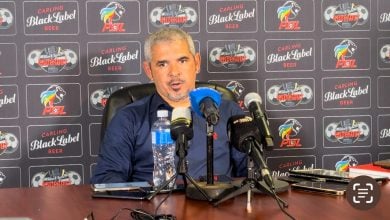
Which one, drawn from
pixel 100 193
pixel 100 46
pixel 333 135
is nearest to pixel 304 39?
pixel 333 135

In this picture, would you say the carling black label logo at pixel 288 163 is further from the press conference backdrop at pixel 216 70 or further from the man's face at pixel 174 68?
the man's face at pixel 174 68

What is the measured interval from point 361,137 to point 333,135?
0.19m

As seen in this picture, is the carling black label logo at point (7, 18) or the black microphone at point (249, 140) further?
the carling black label logo at point (7, 18)

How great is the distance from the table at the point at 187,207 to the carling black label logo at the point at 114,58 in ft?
5.05

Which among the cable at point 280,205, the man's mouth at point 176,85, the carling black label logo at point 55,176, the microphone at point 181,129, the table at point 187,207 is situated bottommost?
the carling black label logo at point 55,176

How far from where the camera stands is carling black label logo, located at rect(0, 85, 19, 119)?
3.23m

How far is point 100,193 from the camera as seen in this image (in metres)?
1.81

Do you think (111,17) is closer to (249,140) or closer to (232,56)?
(232,56)

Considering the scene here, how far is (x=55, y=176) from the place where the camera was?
10.9 ft

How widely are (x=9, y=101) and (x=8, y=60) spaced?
23 cm

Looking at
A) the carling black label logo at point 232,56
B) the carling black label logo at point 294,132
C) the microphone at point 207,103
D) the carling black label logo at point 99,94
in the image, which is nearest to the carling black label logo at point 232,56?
the carling black label logo at point 232,56

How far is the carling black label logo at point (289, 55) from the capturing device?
351cm

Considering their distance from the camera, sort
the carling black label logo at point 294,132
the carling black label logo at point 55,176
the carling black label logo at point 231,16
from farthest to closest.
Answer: the carling black label logo at point 294,132 < the carling black label logo at point 231,16 < the carling black label logo at point 55,176

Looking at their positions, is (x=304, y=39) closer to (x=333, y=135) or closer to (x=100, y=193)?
(x=333, y=135)
